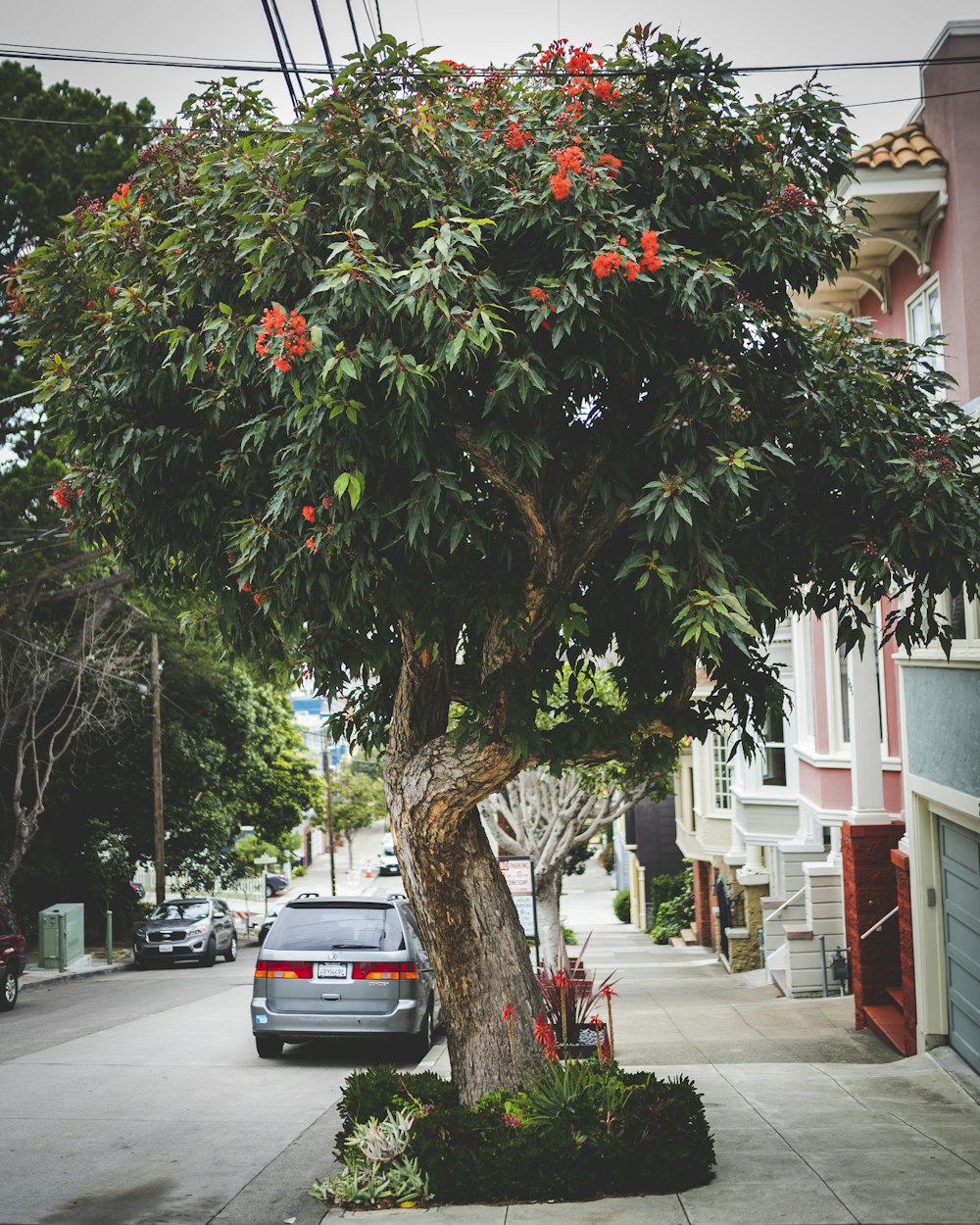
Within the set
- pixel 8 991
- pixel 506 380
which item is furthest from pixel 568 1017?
pixel 8 991

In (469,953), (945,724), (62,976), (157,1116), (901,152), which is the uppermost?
(901,152)

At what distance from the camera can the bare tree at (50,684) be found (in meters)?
25.6

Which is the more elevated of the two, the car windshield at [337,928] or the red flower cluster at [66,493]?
the red flower cluster at [66,493]

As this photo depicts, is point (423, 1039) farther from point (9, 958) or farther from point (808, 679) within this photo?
point (808, 679)

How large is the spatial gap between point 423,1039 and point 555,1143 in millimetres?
5789

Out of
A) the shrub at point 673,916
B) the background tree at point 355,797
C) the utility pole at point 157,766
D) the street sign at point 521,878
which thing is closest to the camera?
the street sign at point 521,878

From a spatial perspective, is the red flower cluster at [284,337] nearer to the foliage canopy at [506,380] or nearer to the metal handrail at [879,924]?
the foliage canopy at [506,380]

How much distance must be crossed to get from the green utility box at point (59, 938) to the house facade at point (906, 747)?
14.4m

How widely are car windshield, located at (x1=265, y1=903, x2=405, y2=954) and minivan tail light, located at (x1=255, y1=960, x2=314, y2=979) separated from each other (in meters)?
0.16

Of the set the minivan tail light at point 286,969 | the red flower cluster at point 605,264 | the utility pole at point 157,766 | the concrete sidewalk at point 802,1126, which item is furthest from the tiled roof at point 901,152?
the utility pole at point 157,766

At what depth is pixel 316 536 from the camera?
6.34 m

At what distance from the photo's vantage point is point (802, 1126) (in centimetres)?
854

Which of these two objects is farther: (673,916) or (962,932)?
(673,916)

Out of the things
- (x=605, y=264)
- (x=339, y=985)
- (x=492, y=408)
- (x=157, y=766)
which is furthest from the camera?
(x=157, y=766)
